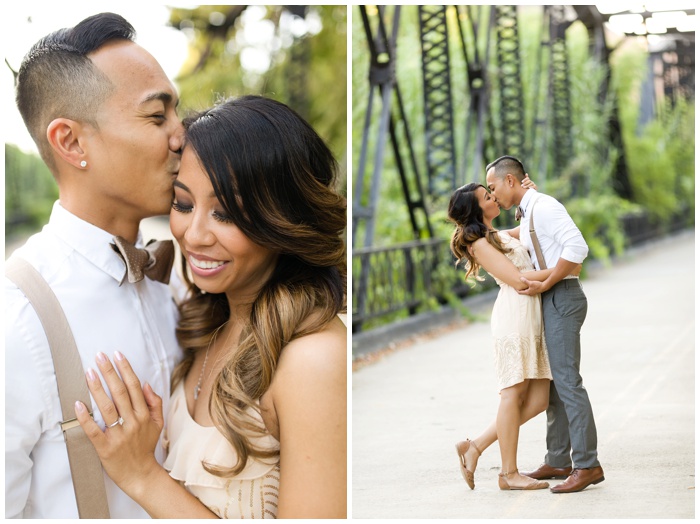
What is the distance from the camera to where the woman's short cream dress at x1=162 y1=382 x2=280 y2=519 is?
2.66m

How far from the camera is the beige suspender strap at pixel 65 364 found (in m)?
2.70

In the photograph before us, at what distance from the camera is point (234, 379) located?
8.52 feet

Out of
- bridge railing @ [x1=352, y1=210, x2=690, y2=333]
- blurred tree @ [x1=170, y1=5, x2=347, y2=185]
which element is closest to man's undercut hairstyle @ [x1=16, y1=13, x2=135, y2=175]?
bridge railing @ [x1=352, y1=210, x2=690, y2=333]

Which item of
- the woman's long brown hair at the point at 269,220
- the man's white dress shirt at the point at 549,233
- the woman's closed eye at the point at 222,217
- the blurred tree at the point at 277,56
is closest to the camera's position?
the woman's long brown hair at the point at 269,220

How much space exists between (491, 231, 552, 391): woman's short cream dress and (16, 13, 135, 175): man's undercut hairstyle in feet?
4.71

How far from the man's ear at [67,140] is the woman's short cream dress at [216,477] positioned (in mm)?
838

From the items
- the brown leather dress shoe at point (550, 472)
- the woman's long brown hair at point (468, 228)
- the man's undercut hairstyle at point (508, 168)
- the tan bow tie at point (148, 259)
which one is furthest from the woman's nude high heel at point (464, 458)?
the tan bow tie at point (148, 259)

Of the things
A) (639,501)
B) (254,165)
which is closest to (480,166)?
(639,501)

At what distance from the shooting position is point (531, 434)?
3.28 meters

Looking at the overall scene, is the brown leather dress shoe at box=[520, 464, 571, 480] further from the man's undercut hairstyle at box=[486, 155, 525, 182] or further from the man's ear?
the man's ear

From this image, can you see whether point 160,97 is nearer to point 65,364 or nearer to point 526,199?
point 65,364

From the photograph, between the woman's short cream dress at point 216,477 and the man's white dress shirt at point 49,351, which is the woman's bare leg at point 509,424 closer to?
the woman's short cream dress at point 216,477

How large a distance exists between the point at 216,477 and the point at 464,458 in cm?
107

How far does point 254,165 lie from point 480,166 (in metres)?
1.95
